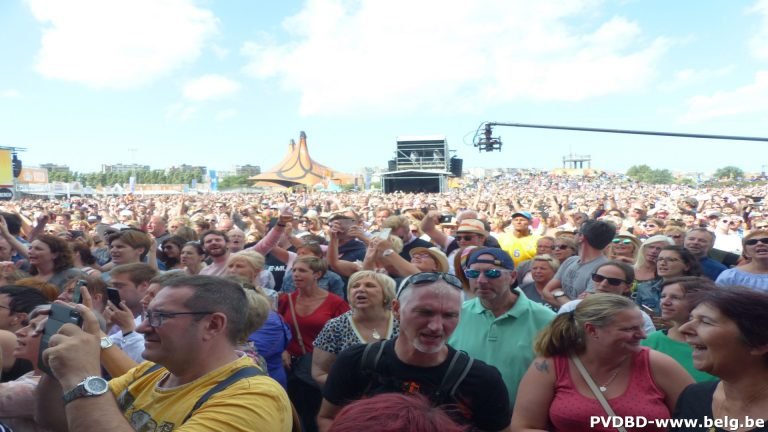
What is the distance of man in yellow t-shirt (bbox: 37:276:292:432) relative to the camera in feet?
6.16

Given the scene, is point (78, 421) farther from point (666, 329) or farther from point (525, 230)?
point (525, 230)

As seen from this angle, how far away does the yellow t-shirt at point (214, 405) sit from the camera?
1903mm

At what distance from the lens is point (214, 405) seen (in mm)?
1945

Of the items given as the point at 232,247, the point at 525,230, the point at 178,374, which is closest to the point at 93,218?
the point at 232,247

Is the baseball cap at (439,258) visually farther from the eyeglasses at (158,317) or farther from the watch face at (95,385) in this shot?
the watch face at (95,385)

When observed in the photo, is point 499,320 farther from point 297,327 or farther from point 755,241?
point 755,241

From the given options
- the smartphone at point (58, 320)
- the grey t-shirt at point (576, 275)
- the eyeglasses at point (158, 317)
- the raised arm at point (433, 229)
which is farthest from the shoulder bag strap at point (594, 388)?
the raised arm at point (433, 229)

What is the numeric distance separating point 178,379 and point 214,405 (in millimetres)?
303

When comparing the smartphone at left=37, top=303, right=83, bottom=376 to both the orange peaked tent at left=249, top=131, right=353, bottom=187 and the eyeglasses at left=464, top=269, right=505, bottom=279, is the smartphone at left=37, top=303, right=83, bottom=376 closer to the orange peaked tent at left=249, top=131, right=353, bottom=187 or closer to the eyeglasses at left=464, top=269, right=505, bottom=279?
the eyeglasses at left=464, top=269, right=505, bottom=279

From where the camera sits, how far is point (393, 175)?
50438 mm

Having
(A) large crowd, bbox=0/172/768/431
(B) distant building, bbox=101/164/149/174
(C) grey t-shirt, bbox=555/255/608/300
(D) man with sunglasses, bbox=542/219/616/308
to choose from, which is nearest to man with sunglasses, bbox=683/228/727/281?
(D) man with sunglasses, bbox=542/219/616/308

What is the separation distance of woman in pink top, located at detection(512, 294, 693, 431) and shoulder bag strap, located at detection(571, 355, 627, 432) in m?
0.01

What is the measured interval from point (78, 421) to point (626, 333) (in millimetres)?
2310

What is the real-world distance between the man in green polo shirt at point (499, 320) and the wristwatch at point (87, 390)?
2095mm
